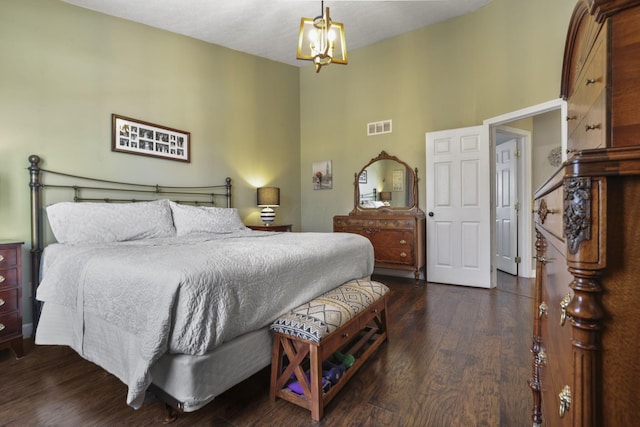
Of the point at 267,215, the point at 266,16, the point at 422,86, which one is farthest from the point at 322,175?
the point at 266,16

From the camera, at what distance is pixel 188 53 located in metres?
3.59

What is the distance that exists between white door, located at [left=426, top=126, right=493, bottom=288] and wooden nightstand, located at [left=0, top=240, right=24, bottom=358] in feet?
13.1

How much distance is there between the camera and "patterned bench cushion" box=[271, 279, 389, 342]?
1406 mm

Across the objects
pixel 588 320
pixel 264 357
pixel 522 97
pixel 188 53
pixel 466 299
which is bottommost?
pixel 466 299

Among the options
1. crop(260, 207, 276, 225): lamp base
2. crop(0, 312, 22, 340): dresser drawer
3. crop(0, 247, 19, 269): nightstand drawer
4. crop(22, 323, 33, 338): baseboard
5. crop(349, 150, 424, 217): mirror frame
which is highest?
crop(349, 150, 424, 217): mirror frame

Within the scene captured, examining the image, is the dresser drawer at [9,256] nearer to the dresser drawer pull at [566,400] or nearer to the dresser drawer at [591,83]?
the dresser drawer pull at [566,400]

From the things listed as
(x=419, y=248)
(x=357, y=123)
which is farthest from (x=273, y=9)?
(x=419, y=248)

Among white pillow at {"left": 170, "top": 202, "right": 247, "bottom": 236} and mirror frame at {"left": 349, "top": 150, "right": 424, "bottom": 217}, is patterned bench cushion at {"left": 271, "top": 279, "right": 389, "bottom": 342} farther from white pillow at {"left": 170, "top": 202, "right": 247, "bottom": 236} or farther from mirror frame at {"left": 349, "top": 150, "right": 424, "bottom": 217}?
mirror frame at {"left": 349, "top": 150, "right": 424, "bottom": 217}

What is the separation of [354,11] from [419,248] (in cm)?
305

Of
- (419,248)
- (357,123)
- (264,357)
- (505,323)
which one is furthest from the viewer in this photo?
(357,123)

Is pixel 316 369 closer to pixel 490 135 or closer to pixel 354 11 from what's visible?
pixel 490 135

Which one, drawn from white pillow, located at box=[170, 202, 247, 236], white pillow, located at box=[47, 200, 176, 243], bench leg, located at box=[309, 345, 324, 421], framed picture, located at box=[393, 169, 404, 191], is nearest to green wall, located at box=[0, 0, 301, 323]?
white pillow, located at box=[47, 200, 176, 243]

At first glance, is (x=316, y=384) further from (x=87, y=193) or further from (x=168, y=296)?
(x=87, y=193)

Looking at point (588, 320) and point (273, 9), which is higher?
point (273, 9)
